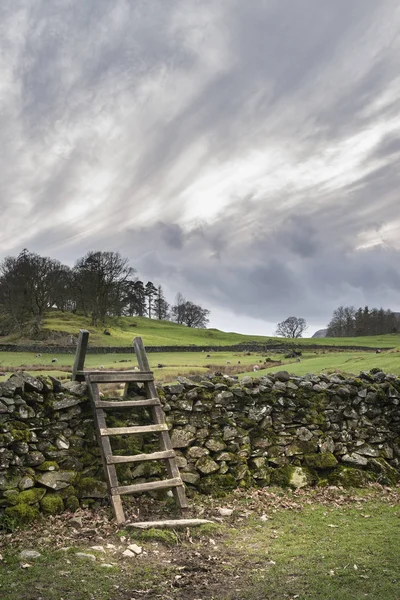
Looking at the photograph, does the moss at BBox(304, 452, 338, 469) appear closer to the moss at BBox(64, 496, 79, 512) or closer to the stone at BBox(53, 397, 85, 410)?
the moss at BBox(64, 496, 79, 512)

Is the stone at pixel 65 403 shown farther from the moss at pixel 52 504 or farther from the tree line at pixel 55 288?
the tree line at pixel 55 288

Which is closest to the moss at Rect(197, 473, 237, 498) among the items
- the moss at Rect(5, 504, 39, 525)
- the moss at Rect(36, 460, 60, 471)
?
the moss at Rect(36, 460, 60, 471)

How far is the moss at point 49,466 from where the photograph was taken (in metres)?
7.27

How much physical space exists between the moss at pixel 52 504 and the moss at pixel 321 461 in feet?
16.3

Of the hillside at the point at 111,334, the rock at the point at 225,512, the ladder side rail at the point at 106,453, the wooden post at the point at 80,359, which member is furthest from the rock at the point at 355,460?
the hillside at the point at 111,334

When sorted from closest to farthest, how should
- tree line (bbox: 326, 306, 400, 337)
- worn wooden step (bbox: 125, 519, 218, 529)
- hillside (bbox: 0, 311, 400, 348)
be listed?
worn wooden step (bbox: 125, 519, 218, 529), hillside (bbox: 0, 311, 400, 348), tree line (bbox: 326, 306, 400, 337)

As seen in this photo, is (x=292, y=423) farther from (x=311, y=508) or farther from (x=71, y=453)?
(x=71, y=453)

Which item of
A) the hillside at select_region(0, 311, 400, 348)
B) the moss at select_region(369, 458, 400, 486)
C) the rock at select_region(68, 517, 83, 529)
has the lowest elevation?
the moss at select_region(369, 458, 400, 486)

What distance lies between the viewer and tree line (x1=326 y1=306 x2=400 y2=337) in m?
117

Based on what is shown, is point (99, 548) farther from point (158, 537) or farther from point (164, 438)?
point (164, 438)

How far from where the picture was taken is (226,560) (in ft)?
18.8

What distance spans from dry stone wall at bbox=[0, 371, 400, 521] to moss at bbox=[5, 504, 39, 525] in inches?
0.6

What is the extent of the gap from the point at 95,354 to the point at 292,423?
47049 mm

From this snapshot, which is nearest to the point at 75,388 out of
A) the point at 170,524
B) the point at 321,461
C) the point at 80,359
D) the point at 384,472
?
the point at 80,359
